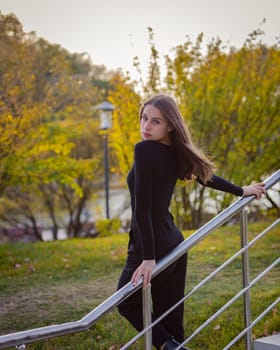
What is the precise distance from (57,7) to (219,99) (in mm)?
4452

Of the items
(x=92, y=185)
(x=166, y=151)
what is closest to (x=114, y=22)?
(x=92, y=185)

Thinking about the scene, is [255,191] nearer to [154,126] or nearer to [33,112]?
[154,126]

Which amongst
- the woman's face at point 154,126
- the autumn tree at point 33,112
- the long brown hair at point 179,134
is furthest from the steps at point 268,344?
the autumn tree at point 33,112

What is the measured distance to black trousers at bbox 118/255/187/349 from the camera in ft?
9.90

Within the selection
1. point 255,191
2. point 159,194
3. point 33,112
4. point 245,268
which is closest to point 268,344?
point 245,268

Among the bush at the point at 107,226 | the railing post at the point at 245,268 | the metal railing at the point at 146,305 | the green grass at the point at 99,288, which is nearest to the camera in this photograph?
the metal railing at the point at 146,305

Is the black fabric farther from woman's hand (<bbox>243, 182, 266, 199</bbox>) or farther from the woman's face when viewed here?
woman's hand (<bbox>243, 182, 266, 199</bbox>)

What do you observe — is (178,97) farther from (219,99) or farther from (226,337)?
(226,337)

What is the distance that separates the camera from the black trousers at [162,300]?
302 cm

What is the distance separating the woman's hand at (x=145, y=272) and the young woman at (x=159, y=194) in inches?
1.9

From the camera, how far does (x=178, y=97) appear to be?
428 inches

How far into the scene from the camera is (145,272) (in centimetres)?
269

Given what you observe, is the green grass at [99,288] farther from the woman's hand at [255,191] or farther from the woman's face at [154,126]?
the woman's face at [154,126]

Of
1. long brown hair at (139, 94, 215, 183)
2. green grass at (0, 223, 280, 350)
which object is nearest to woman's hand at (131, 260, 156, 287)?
long brown hair at (139, 94, 215, 183)
